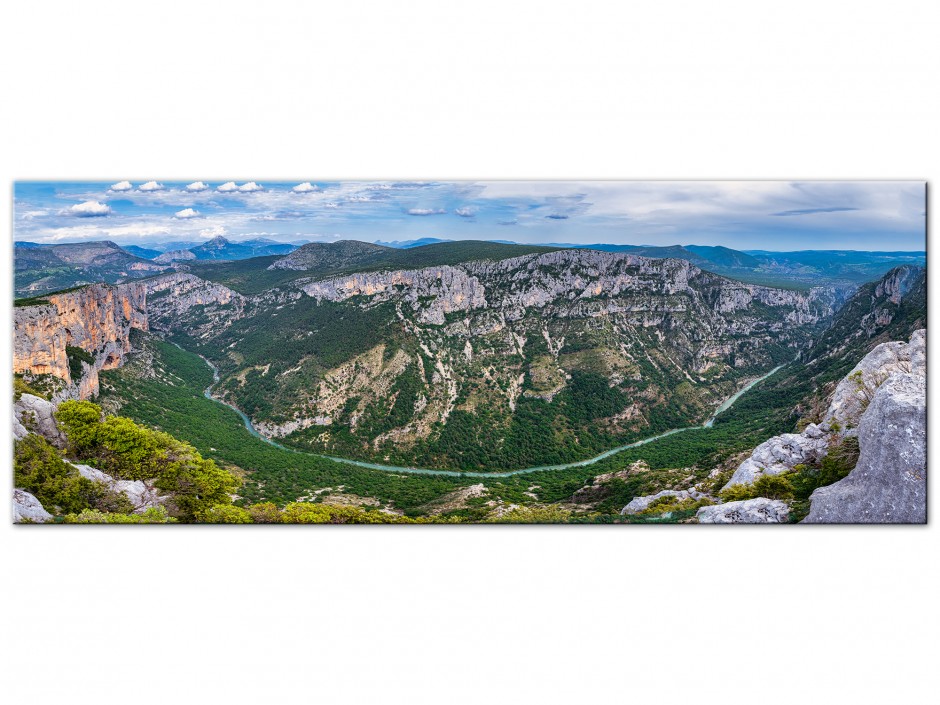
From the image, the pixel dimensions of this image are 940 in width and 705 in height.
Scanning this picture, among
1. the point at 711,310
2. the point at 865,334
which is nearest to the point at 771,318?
the point at 711,310

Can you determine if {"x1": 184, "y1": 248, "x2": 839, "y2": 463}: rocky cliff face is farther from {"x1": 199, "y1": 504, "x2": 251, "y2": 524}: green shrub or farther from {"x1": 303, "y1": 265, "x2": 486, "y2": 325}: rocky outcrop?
{"x1": 199, "y1": 504, "x2": 251, "y2": 524}: green shrub

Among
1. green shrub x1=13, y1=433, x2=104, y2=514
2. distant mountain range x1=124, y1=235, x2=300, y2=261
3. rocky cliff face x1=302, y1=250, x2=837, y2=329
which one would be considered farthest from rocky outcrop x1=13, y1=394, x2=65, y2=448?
rocky cliff face x1=302, y1=250, x2=837, y2=329

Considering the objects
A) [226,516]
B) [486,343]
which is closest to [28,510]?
[226,516]

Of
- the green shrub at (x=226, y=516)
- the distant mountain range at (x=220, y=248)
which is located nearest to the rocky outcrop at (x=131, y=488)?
the green shrub at (x=226, y=516)

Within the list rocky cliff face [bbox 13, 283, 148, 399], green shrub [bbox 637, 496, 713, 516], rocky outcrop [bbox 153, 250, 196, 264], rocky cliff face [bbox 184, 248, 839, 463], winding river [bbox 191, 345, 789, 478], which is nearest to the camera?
green shrub [bbox 637, 496, 713, 516]

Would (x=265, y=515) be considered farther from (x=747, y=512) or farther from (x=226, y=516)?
(x=747, y=512)

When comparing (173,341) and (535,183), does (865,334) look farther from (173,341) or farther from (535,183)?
(173,341)

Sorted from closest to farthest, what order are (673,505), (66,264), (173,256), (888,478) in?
(888,478) < (673,505) < (66,264) < (173,256)
